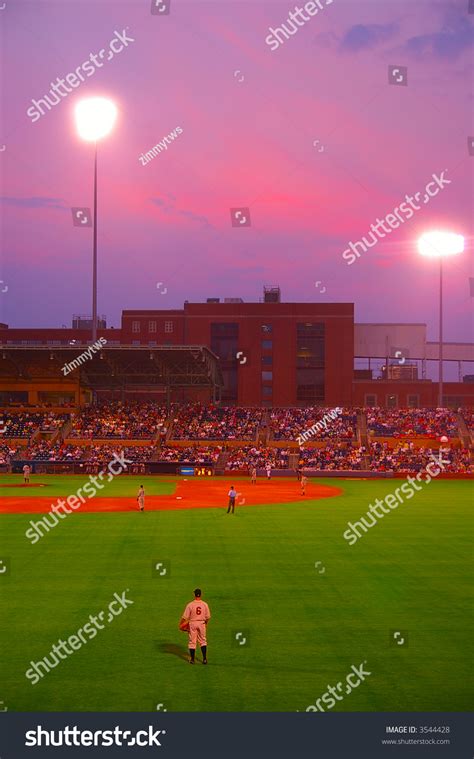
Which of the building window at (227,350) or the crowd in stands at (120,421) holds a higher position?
the building window at (227,350)

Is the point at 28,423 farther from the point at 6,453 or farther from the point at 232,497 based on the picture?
the point at 232,497

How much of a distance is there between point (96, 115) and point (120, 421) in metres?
31.8

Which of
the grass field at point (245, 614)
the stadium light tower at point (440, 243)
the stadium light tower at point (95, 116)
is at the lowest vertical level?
the grass field at point (245, 614)

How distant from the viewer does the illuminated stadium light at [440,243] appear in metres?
68.3

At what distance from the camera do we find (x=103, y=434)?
7150 centimetres

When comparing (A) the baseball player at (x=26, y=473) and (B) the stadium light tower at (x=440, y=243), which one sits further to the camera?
(B) the stadium light tower at (x=440, y=243)

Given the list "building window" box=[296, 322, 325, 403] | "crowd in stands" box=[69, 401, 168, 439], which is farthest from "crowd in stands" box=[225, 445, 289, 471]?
"building window" box=[296, 322, 325, 403]

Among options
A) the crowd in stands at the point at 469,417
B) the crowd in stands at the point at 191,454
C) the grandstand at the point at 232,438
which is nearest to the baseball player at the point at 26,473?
the grandstand at the point at 232,438

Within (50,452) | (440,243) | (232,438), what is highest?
(440,243)

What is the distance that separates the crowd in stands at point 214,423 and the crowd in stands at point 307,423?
6.71 ft

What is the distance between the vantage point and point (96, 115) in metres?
51.3

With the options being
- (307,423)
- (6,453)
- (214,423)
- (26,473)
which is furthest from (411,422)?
(26,473)

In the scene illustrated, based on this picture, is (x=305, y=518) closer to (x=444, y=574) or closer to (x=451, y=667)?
(x=444, y=574)

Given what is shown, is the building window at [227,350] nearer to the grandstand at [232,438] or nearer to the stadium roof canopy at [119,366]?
the stadium roof canopy at [119,366]
